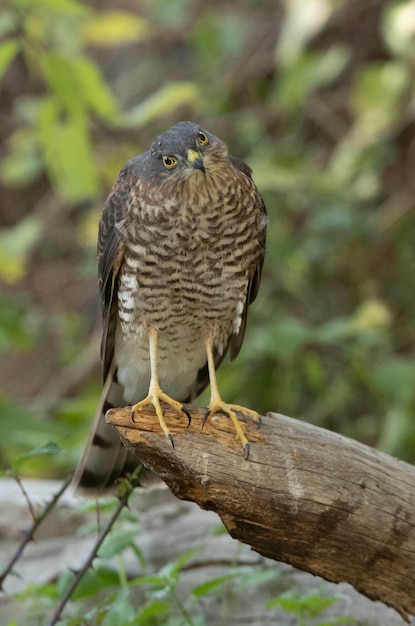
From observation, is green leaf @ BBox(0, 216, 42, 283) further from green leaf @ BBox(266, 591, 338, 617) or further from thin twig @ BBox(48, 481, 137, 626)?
green leaf @ BBox(266, 591, 338, 617)

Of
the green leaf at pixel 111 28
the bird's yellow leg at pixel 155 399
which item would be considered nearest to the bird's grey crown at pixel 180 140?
the bird's yellow leg at pixel 155 399

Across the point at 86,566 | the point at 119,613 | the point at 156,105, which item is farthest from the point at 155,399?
the point at 156,105

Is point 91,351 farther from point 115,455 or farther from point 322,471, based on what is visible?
point 322,471

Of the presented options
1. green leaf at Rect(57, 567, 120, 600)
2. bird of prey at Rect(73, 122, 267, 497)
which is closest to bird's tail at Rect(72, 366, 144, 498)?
bird of prey at Rect(73, 122, 267, 497)

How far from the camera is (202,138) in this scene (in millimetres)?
3154

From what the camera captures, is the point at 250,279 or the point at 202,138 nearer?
the point at 202,138

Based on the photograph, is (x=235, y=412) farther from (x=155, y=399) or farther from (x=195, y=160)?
(x=195, y=160)

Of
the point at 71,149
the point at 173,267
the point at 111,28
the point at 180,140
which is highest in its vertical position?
the point at 111,28

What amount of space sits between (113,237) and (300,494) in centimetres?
121

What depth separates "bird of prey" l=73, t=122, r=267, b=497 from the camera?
3.14 meters

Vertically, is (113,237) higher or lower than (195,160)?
lower

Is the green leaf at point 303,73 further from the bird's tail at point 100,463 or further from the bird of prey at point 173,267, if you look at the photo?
the bird's tail at point 100,463

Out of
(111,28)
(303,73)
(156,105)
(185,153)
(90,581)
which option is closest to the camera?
(185,153)

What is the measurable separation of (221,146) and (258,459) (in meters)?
1.17
